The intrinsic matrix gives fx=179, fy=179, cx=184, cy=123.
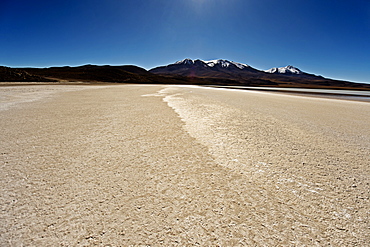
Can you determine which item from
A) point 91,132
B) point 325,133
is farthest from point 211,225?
point 325,133

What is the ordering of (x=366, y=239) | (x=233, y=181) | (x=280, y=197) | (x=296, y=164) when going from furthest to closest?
(x=296, y=164) < (x=233, y=181) < (x=280, y=197) < (x=366, y=239)

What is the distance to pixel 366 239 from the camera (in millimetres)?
1816

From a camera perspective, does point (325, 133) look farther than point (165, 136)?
Yes

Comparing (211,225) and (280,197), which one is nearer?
(211,225)

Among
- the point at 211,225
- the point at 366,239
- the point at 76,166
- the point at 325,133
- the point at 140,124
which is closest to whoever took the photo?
the point at 366,239

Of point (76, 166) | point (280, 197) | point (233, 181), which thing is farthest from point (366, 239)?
point (76, 166)

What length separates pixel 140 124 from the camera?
6.37 metres

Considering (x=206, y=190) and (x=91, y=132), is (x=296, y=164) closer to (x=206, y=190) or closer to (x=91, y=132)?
(x=206, y=190)

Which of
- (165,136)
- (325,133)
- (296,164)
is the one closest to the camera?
(296,164)

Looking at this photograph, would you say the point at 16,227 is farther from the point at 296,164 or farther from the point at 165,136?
the point at 296,164

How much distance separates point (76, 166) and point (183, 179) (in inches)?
78.7

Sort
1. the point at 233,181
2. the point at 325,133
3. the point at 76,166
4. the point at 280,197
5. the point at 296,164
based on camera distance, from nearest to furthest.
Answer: the point at 280,197 → the point at 233,181 → the point at 76,166 → the point at 296,164 → the point at 325,133

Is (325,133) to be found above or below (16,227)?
above

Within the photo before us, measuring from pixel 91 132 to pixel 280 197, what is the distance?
5.07 m
